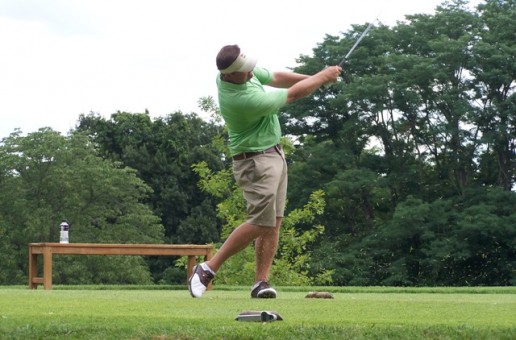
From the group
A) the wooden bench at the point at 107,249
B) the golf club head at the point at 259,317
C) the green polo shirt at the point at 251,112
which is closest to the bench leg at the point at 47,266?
the wooden bench at the point at 107,249

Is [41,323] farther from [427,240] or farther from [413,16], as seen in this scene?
[413,16]

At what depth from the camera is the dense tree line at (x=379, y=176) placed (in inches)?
1665

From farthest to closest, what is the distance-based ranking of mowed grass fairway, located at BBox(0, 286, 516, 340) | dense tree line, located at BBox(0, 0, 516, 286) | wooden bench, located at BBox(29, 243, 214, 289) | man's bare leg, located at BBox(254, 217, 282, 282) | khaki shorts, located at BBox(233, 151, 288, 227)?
1. dense tree line, located at BBox(0, 0, 516, 286)
2. wooden bench, located at BBox(29, 243, 214, 289)
3. man's bare leg, located at BBox(254, 217, 282, 282)
4. khaki shorts, located at BBox(233, 151, 288, 227)
5. mowed grass fairway, located at BBox(0, 286, 516, 340)

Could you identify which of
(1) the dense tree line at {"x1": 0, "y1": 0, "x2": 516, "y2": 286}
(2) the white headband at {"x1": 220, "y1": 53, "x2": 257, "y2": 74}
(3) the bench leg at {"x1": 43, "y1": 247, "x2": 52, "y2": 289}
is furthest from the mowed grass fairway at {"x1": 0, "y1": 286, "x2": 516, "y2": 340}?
(1) the dense tree line at {"x1": 0, "y1": 0, "x2": 516, "y2": 286}

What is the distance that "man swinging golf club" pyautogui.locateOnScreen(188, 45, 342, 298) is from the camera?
750 centimetres

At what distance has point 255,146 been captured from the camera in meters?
7.79

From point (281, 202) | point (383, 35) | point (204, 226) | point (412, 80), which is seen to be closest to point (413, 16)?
point (383, 35)

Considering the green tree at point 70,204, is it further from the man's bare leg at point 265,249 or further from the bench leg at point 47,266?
the man's bare leg at point 265,249

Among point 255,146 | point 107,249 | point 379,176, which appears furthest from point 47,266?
point 379,176

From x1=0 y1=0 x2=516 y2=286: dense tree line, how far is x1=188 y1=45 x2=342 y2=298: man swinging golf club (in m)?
29.6

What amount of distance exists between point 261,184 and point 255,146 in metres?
0.29

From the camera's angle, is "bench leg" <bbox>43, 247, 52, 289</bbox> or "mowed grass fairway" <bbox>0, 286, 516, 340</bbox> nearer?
"mowed grass fairway" <bbox>0, 286, 516, 340</bbox>

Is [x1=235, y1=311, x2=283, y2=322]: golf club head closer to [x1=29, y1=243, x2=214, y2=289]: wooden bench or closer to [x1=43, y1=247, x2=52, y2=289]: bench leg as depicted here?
[x1=29, y1=243, x2=214, y2=289]: wooden bench

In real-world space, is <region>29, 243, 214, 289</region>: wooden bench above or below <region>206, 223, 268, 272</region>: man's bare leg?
below
